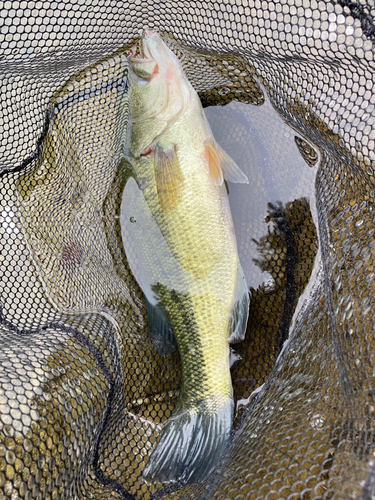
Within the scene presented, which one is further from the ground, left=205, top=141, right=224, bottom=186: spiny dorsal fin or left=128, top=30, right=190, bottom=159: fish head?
left=128, top=30, right=190, bottom=159: fish head

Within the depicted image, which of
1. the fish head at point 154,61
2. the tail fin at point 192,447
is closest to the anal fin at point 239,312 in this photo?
the tail fin at point 192,447

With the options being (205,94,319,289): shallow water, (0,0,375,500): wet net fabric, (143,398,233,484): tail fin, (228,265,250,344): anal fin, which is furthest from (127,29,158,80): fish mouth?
(143,398,233,484): tail fin

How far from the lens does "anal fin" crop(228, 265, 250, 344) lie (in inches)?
88.9

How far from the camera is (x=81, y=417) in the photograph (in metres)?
A: 1.91

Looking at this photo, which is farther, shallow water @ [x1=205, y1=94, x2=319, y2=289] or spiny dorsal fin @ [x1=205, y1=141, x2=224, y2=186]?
shallow water @ [x1=205, y1=94, x2=319, y2=289]

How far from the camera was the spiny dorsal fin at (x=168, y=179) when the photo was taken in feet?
7.50

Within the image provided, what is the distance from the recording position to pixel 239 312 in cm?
228

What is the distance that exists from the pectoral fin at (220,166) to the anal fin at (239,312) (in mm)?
547

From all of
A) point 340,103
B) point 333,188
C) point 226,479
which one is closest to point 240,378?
point 226,479

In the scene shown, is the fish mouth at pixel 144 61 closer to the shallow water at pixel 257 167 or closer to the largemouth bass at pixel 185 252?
the largemouth bass at pixel 185 252

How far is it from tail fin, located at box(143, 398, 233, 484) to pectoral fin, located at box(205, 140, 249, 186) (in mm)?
1280

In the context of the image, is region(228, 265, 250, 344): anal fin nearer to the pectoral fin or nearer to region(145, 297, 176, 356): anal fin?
region(145, 297, 176, 356): anal fin

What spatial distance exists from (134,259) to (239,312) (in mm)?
793

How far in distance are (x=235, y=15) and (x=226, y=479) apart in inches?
96.8
